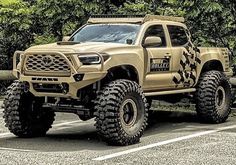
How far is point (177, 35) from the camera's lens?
35.1 ft

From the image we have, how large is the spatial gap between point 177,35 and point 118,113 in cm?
305

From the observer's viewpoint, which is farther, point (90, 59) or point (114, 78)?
point (114, 78)

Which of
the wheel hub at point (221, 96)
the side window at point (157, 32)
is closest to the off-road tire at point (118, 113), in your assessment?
the side window at point (157, 32)

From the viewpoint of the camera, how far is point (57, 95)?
333 inches

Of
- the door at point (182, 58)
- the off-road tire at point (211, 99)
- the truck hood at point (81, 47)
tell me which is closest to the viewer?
the truck hood at point (81, 47)

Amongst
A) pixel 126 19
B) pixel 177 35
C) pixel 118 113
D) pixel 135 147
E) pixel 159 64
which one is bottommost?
pixel 135 147

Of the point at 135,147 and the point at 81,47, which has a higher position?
the point at 81,47

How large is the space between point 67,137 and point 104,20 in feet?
7.73

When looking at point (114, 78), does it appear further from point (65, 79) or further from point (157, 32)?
point (157, 32)

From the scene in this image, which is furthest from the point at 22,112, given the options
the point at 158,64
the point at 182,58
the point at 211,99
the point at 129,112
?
the point at 211,99

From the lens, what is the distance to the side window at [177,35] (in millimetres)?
10508

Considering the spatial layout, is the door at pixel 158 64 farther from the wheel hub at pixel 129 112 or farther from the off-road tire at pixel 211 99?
the off-road tire at pixel 211 99

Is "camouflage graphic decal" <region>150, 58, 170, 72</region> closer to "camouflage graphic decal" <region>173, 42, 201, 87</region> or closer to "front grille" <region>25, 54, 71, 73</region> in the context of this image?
"camouflage graphic decal" <region>173, 42, 201, 87</region>

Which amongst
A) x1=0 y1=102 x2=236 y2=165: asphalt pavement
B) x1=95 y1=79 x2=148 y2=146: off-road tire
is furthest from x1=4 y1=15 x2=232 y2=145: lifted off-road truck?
x1=0 y1=102 x2=236 y2=165: asphalt pavement
